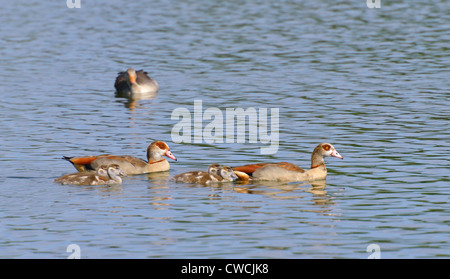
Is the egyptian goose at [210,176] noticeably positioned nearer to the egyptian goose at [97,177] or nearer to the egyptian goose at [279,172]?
the egyptian goose at [279,172]

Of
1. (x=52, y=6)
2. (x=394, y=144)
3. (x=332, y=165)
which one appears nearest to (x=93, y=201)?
(x=332, y=165)

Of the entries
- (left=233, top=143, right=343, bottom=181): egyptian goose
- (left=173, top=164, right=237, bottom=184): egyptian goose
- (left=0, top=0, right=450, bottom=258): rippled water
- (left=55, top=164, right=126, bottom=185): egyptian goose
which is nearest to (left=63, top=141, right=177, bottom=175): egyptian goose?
(left=0, top=0, right=450, bottom=258): rippled water

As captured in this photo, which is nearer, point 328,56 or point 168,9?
point 328,56

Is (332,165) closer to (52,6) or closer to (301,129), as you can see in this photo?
(301,129)

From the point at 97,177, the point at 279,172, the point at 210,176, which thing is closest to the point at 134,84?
the point at 97,177

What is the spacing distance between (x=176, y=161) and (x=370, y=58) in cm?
1792

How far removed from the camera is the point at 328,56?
128 ft

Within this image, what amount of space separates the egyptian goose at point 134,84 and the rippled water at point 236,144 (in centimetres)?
58

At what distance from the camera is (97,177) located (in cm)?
1959

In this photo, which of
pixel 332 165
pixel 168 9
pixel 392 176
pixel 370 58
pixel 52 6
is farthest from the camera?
pixel 52 6

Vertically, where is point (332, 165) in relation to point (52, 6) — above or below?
below

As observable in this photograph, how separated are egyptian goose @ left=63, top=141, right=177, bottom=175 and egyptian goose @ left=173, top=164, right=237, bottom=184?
1.25 metres

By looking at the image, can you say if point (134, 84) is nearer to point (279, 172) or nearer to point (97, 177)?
point (97, 177)

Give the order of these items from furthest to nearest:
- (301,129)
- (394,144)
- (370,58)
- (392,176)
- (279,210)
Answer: (370,58), (301,129), (394,144), (392,176), (279,210)
